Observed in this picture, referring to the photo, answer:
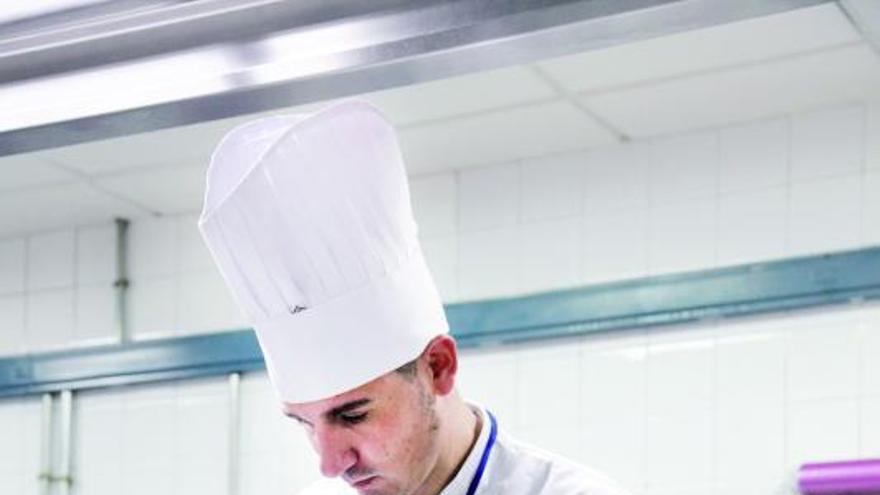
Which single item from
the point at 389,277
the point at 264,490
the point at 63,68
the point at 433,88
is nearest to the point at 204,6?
the point at 63,68

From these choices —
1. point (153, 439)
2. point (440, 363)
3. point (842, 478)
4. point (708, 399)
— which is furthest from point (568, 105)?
point (440, 363)

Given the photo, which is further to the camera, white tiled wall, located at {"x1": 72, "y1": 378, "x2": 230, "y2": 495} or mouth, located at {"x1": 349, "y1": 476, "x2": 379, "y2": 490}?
white tiled wall, located at {"x1": 72, "y1": 378, "x2": 230, "y2": 495}

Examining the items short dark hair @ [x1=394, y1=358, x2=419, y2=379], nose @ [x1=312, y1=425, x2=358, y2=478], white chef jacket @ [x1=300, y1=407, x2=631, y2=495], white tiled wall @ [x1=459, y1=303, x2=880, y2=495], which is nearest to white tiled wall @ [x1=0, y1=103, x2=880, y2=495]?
white tiled wall @ [x1=459, y1=303, x2=880, y2=495]

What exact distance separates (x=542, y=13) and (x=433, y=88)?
2428mm

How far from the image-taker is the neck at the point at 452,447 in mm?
2486

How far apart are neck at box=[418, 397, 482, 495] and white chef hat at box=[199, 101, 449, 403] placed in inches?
4.8

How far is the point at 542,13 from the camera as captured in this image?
7.22ft

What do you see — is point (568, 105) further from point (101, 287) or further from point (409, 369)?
point (409, 369)

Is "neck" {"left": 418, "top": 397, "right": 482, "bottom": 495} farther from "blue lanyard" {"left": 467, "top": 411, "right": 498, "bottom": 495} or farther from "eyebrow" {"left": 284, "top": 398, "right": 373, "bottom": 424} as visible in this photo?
"eyebrow" {"left": 284, "top": 398, "right": 373, "bottom": 424}

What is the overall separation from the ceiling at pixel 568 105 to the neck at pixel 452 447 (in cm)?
179

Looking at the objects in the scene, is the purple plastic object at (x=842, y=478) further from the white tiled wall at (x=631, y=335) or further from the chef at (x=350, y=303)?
the chef at (x=350, y=303)

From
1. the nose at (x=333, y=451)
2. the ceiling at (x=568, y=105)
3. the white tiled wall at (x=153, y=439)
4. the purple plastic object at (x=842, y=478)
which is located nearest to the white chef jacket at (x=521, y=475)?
the nose at (x=333, y=451)

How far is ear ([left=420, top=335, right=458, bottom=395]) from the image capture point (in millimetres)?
2492

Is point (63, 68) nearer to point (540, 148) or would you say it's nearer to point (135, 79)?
point (135, 79)
